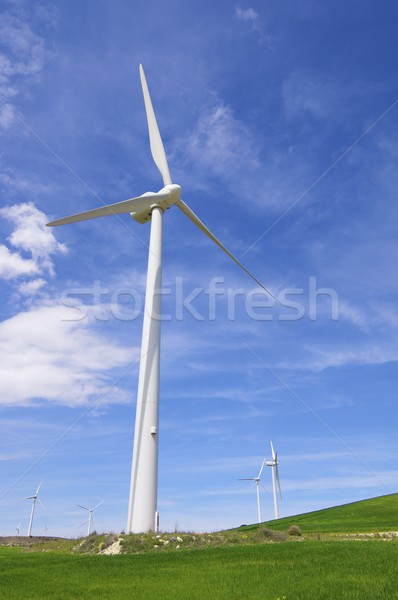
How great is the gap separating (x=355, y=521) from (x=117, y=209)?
150ft

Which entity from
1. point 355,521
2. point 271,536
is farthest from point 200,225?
point 355,521

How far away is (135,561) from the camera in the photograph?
2152 centimetres

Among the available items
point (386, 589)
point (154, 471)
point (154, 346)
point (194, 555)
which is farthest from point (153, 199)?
point (386, 589)

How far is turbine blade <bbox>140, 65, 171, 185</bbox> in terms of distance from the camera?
44250 millimetres

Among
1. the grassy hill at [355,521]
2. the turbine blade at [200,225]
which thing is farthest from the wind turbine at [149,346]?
the grassy hill at [355,521]

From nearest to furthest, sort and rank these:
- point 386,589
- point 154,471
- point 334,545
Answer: point 386,589 < point 334,545 < point 154,471

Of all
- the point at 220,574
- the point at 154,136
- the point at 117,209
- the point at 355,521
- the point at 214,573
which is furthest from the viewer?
the point at 355,521

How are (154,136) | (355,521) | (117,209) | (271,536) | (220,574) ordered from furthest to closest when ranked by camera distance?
1. (355,521)
2. (154,136)
3. (117,209)
4. (271,536)
5. (220,574)

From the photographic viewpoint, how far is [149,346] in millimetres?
33219

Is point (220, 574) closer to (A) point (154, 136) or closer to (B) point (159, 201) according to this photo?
(B) point (159, 201)

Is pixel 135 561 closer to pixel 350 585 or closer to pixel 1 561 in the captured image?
pixel 1 561

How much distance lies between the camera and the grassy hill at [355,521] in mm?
48969

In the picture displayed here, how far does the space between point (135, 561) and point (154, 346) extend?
14539mm

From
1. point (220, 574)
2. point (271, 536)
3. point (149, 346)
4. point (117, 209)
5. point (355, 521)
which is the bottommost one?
point (220, 574)
